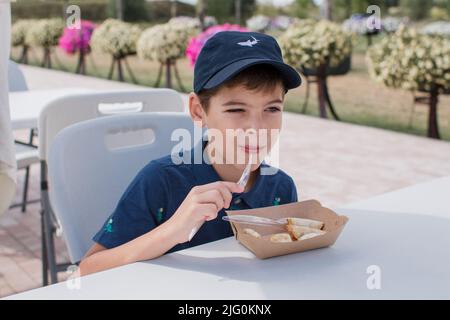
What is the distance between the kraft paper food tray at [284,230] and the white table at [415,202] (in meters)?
0.17

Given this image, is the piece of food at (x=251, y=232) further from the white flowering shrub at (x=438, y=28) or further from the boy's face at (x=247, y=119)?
the white flowering shrub at (x=438, y=28)

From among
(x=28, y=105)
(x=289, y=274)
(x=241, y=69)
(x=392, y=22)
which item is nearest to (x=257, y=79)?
(x=241, y=69)

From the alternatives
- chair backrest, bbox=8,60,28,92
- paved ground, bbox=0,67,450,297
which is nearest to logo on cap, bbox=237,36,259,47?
paved ground, bbox=0,67,450,297

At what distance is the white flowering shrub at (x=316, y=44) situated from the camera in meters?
6.59

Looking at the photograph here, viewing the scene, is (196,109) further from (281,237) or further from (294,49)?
(294,49)

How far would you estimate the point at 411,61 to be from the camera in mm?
5465

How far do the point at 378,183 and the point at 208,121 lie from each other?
10.3 feet

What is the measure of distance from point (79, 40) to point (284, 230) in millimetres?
11637

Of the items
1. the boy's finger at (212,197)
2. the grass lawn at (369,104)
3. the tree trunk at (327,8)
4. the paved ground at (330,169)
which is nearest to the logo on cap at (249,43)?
the boy's finger at (212,197)

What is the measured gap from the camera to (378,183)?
161 inches

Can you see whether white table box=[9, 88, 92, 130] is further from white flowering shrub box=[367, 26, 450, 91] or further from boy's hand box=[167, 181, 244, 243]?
white flowering shrub box=[367, 26, 450, 91]

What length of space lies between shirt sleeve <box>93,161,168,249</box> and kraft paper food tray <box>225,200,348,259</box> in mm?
232

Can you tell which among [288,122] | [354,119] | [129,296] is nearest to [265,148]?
[129,296]
